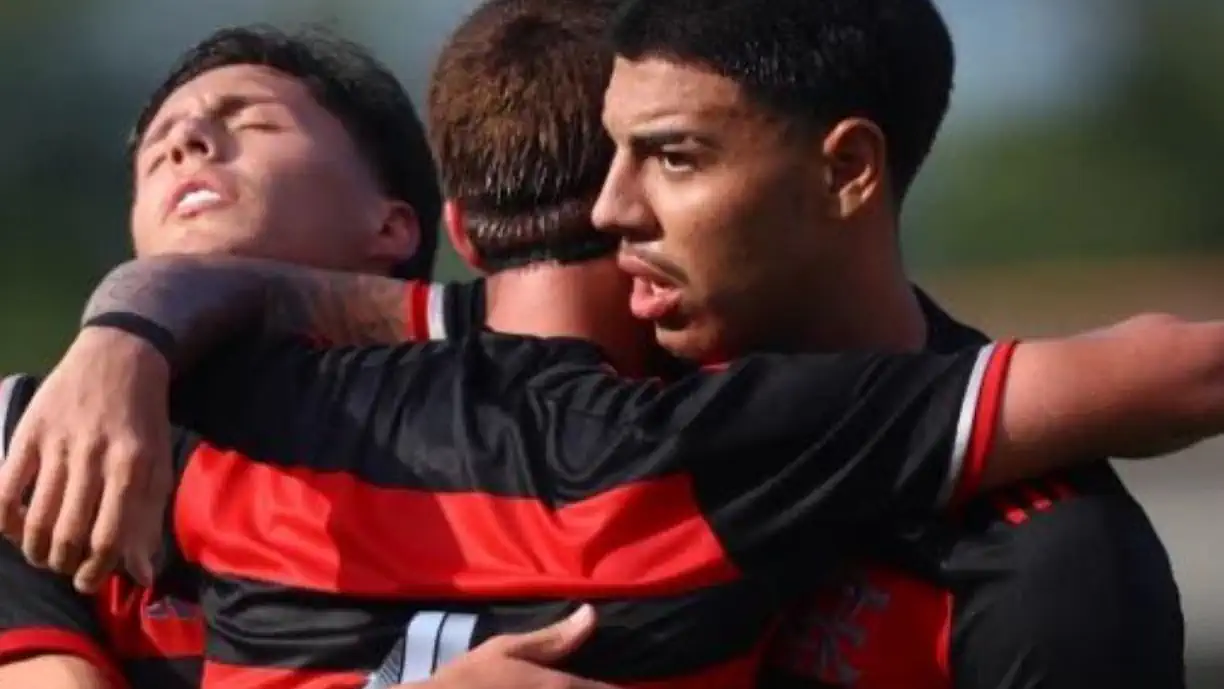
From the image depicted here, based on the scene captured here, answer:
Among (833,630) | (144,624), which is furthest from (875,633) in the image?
(144,624)

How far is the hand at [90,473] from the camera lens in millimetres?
2865

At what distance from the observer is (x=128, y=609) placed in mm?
3285

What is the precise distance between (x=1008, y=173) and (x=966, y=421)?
1483 cm

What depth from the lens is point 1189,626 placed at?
33.8 ft

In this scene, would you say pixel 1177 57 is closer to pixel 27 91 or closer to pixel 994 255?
pixel 994 255

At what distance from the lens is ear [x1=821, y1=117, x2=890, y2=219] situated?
3.07m

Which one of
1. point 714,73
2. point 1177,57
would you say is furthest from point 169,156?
point 1177,57

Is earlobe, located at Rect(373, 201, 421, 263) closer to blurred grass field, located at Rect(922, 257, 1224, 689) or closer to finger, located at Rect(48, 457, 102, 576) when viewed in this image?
finger, located at Rect(48, 457, 102, 576)

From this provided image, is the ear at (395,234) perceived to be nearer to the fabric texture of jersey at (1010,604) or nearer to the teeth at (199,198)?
the teeth at (199,198)

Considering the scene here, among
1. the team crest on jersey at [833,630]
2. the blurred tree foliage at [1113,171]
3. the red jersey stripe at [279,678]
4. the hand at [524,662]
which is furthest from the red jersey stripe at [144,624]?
the blurred tree foliage at [1113,171]

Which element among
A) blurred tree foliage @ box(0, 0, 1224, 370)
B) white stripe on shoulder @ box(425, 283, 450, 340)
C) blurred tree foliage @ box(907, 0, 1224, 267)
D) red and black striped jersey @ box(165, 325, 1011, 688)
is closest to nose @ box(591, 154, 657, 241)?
red and black striped jersey @ box(165, 325, 1011, 688)

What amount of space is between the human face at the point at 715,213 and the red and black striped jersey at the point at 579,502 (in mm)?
73

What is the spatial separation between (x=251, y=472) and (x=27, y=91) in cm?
1349

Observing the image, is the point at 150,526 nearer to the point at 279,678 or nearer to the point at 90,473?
the point at 90,473
